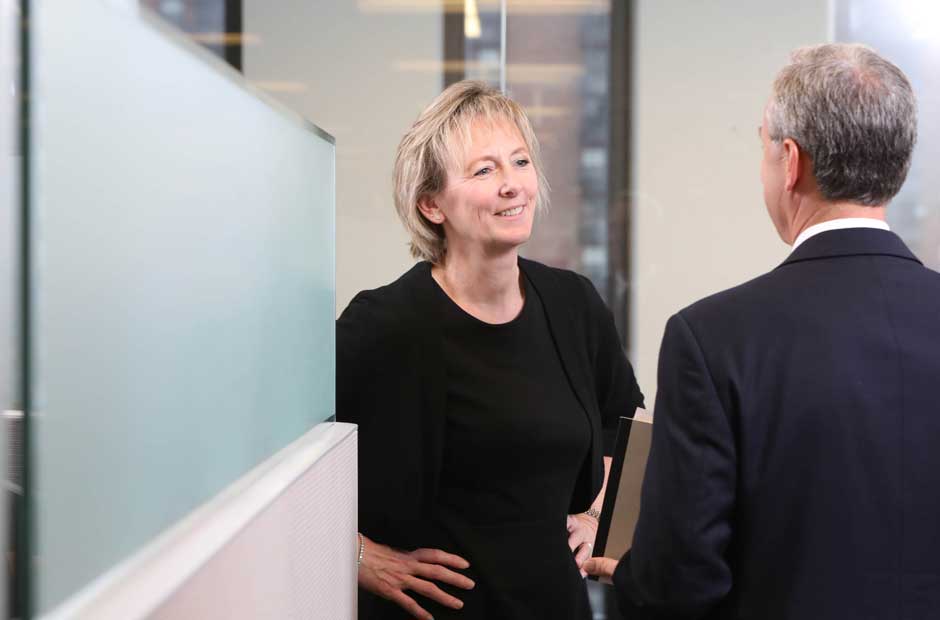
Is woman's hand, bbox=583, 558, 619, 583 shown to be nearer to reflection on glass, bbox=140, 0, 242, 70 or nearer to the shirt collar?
the shirt collar

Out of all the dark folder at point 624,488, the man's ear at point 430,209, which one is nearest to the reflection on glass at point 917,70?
the man's ear at point 430,209

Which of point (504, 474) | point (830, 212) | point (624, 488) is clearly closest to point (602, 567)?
point (624, 488)

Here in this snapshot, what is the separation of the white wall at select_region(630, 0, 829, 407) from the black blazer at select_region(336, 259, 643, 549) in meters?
2.19

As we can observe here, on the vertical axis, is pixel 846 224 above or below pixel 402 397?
above

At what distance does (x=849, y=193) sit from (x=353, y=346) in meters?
1.02

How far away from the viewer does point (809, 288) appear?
1248 millimetres

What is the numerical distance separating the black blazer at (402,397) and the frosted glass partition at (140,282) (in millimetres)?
807

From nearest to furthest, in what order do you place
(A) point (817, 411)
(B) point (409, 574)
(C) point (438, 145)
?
(A) point (817, 411) < (B) point (409, 574) < (C) point (438, 145)

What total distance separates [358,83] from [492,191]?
7.96ft

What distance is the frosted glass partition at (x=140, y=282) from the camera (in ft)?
1.86

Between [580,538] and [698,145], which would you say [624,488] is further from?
[698,145]

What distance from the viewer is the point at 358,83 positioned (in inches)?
168

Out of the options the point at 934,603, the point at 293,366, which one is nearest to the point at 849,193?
the point at 934,603

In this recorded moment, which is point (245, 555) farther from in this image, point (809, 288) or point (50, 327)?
point (809, 288)
